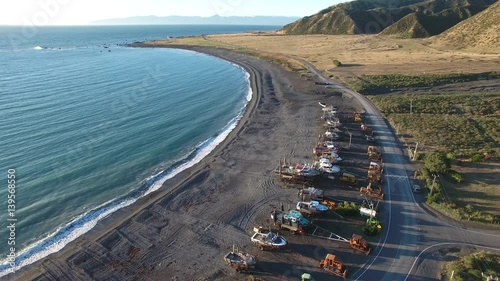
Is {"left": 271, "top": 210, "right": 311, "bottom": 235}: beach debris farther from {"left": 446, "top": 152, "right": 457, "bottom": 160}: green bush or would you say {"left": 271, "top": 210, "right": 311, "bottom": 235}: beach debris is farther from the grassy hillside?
the grassy hillside

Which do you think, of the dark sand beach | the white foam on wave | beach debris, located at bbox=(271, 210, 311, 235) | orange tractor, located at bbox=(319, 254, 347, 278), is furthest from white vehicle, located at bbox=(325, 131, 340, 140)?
orange tractor, located at bbox=(319, 254, 347, 278)

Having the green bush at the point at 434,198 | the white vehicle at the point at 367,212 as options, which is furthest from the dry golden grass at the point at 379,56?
the white vehicle at the point at 367,212

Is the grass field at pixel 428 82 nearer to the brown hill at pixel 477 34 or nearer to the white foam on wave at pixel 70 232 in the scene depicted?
the brown hill at pixel 477 34

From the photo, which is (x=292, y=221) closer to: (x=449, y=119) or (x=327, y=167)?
(x=327, y=167)

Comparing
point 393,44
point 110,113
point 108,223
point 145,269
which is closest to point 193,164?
point 108,223

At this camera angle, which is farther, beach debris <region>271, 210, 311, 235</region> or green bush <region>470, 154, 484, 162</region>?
green bush <region>470, 154, 484, 162</region>

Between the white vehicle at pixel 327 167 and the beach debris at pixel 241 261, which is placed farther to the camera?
the white vehicle at pixel 327 167
